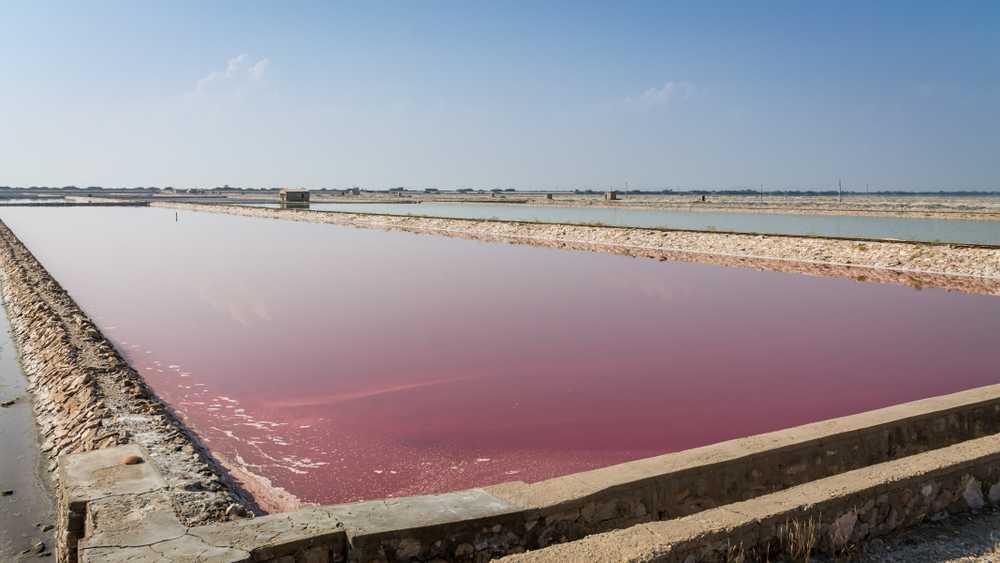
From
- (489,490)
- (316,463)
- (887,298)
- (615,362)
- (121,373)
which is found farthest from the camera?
(887,298)

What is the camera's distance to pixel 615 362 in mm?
9539

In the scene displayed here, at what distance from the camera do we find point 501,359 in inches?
382

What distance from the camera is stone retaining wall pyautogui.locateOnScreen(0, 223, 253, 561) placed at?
4.90 meters

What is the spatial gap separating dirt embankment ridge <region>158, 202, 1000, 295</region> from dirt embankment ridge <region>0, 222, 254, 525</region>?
1583 cm

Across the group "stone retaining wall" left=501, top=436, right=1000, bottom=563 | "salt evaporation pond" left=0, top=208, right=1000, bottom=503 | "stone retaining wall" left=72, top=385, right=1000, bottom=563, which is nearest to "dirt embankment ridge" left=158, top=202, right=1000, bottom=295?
"salt evaporation pond" left=0, top=208, right=1000, bottom=503

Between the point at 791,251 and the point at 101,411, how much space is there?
66.1 ft

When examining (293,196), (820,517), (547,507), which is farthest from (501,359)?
(293,196)

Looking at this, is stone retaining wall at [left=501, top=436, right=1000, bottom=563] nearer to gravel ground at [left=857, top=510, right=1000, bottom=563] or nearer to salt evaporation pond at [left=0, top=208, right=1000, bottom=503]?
gravel ground at [left=857, top=510, right=1000, bottom=563]

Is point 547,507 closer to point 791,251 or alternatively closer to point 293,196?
point 791,251

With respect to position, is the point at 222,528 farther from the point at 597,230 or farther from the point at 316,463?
the point at 597,230

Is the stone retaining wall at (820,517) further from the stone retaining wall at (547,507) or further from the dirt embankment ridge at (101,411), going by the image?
the dirt embankment ridge at (101,411)

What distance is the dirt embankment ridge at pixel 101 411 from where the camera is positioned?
5.16 meters

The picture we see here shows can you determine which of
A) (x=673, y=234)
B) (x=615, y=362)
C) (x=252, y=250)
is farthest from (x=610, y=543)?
(x=673, y=234)

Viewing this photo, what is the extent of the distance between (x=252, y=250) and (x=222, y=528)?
22298 mm
